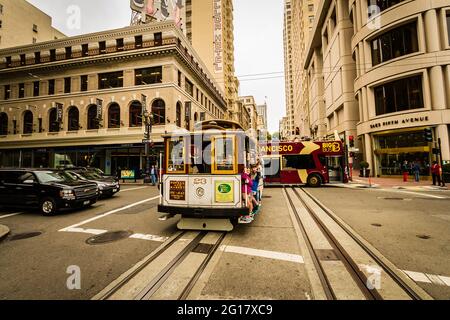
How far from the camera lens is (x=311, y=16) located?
5741cm

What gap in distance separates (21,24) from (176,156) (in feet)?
183

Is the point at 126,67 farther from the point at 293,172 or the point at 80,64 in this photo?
the point at 293,172

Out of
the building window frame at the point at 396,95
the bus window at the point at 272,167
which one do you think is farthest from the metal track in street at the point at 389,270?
the building window frame at the point at 396,95

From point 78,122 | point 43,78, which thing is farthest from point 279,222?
point 43,78

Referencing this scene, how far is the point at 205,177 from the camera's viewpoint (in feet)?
18.8

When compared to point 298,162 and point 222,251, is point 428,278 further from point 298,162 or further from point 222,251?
point 298,162

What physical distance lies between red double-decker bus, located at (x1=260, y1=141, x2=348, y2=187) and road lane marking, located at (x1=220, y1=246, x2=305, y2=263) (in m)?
12.6

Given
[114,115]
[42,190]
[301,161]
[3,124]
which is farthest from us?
[3,124]

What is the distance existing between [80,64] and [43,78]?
19.4 ft

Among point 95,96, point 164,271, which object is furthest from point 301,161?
point 95,96

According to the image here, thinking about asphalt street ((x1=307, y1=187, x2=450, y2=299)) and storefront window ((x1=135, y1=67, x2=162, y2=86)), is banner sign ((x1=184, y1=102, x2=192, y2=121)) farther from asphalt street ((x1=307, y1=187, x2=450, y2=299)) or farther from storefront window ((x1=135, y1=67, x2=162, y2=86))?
asphalt street ((x1=307, y1=187, x2=450, y2=299))

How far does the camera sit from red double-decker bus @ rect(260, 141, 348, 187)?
16641mm

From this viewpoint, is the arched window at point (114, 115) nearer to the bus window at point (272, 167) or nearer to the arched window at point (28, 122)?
the arched window at point (28, 122)

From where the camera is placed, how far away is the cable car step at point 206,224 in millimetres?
5824
